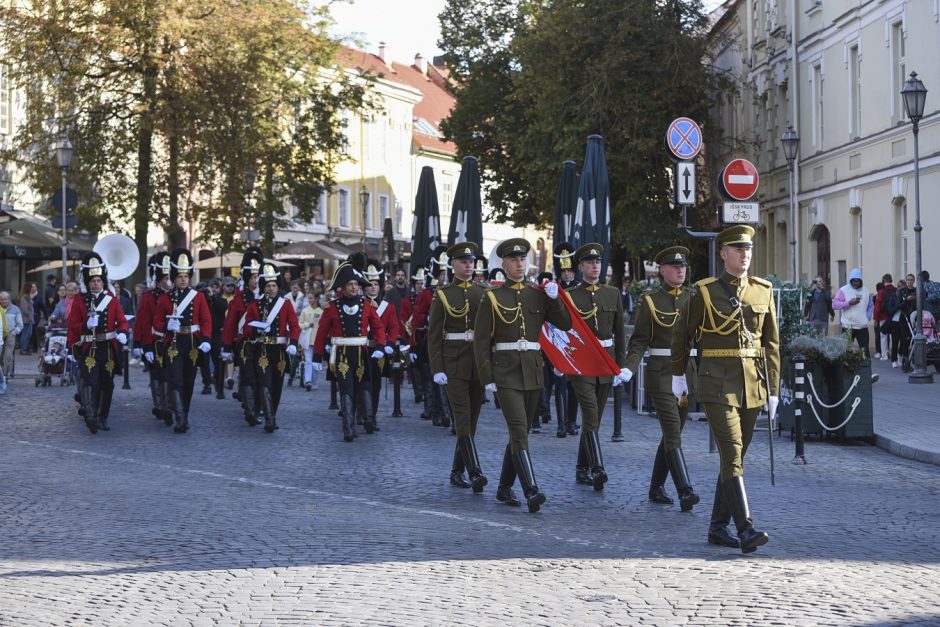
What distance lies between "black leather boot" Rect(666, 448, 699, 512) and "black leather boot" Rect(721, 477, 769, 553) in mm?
1595

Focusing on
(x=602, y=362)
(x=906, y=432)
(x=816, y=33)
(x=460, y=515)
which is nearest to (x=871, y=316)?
(x=816, y=33)

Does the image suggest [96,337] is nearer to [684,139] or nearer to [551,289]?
[684,139]

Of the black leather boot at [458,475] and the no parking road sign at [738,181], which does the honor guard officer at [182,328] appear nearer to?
the black leather boot at [458,475]

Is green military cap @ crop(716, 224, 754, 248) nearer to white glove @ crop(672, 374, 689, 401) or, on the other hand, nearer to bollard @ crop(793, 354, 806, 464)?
white glove @ crop(672, 374, 689, 401)

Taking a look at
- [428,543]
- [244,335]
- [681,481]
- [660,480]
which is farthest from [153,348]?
[428,543]

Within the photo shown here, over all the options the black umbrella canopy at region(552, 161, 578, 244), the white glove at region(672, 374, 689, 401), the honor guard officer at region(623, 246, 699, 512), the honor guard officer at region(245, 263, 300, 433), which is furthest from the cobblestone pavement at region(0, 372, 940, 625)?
the black umbrella canopy at region(552, 161, 578, 244)

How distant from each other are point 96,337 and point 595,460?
7983mm

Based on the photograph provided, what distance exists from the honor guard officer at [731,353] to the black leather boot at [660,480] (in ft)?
5.49

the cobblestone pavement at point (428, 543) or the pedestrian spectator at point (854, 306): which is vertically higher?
the pedestrian spectator at point (854, 306)

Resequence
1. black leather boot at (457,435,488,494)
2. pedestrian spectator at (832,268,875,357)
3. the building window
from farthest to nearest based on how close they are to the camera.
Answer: the building window → pedestrian spectator at (832,268,875,357) → black leather boot at (457,435,488,494)

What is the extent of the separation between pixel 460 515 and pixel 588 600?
3.02m

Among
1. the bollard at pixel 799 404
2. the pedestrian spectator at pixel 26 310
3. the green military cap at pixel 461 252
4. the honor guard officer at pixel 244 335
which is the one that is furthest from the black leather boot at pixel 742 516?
the pedestrian spectator at pixel 26 310

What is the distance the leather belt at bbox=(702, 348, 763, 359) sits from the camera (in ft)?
29.7

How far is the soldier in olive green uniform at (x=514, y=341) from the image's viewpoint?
35.3ft
